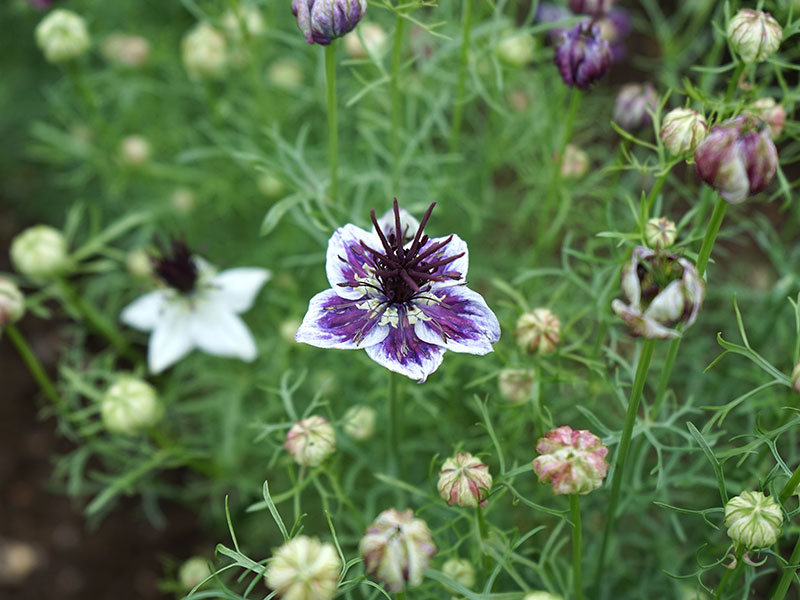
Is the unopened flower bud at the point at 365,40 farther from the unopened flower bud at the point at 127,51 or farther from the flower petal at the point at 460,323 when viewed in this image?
the flower petal at the point at 460,323

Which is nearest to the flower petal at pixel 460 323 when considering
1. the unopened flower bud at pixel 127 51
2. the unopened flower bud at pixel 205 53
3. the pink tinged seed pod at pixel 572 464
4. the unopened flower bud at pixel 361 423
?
the pink tinged seed pod at pixel 572 464

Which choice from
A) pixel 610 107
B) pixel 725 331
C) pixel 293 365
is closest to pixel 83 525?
pixel 293 365

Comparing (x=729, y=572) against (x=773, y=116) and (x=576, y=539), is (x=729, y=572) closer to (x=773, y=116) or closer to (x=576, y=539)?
(x=576, y=539)

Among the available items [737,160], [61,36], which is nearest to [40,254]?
[61,36]

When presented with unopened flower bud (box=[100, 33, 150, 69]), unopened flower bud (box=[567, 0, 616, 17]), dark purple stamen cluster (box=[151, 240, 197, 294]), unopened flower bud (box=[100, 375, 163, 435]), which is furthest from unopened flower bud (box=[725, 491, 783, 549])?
unopened flower bud (box=[100, 33, 150, 69])

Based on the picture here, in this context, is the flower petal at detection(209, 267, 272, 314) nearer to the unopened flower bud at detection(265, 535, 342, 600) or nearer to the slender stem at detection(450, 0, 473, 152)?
the slender stem at detection(450, 0, 473, 152)
